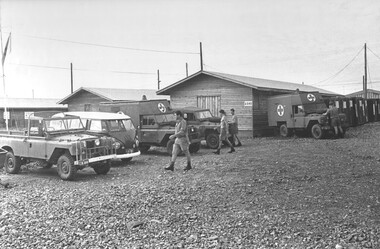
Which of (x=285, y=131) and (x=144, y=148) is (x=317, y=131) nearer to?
(x=285, y=131)

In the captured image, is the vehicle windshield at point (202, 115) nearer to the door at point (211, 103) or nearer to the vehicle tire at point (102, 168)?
the door at point (211, 103)

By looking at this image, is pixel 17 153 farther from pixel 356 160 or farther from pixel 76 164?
pixel 356 160

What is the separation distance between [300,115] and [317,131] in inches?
55.2

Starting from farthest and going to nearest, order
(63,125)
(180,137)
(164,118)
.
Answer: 1. (164,118)
2. (63,125)
3. (180,137)

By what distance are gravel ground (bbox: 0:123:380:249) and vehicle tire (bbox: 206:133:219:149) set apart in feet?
15.1

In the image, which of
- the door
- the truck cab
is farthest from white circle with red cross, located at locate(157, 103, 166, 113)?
the door

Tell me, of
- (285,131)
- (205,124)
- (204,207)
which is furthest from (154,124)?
(204,207)

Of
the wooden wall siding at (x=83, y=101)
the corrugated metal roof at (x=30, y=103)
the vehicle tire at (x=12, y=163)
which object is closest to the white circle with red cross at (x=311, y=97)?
the vehicle tire at (x=12, y=163)

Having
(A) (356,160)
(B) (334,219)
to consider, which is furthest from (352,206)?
(A) (356,160)

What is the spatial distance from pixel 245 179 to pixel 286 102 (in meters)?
12.0

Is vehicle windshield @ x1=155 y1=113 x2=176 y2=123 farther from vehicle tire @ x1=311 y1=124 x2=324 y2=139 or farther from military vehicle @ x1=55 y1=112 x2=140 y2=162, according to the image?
vehicle tire @ x1=311 y1=124 x2=324 y2=139

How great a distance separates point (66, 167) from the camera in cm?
1005

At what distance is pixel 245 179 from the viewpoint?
8812 millimetres

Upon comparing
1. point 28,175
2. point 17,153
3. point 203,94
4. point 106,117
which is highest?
point 203,94
